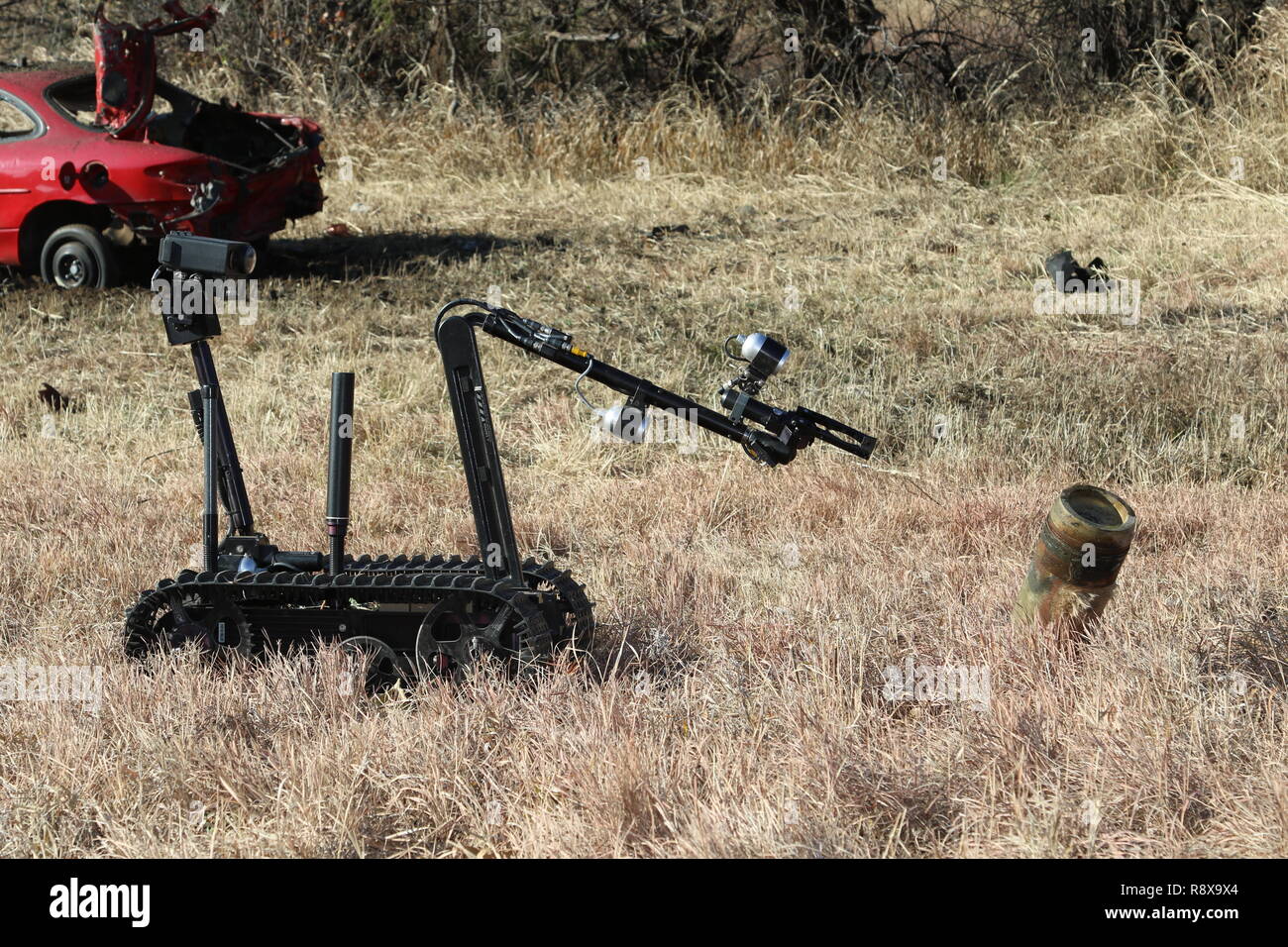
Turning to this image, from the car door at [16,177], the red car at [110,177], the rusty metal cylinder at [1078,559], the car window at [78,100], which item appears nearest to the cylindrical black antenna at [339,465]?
the rusty metal cylinder at [1078,559]

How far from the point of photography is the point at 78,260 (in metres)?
10.4

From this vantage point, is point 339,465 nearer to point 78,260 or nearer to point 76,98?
point 78,260

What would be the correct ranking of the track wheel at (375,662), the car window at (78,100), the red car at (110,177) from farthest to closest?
the car window at (78,100), the red car at (110,177), the track wheel at (375,662)

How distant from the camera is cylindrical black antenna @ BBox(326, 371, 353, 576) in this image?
13.7 feet

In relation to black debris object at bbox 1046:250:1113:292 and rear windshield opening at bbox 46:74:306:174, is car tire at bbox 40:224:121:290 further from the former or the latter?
black debris object at bbox 1046:250:1113:292

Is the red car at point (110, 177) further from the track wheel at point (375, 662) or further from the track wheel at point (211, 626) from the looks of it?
the track wheel at point (375, 662)

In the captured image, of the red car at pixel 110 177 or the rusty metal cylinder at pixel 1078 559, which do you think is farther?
the red car at pixel 110 177

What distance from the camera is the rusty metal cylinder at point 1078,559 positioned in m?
4.12

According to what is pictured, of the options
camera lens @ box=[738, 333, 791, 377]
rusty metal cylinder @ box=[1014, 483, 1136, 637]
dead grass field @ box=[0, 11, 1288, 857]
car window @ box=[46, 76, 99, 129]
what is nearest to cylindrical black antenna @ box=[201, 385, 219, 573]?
dead grass field @ box=[0, 11, 1288, 857]

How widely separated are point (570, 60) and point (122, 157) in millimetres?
8476

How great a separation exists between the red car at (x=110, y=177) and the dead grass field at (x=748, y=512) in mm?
456

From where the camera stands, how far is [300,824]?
3.43 m

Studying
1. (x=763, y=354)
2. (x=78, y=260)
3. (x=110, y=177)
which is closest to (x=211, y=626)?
(x=763, y=354)
